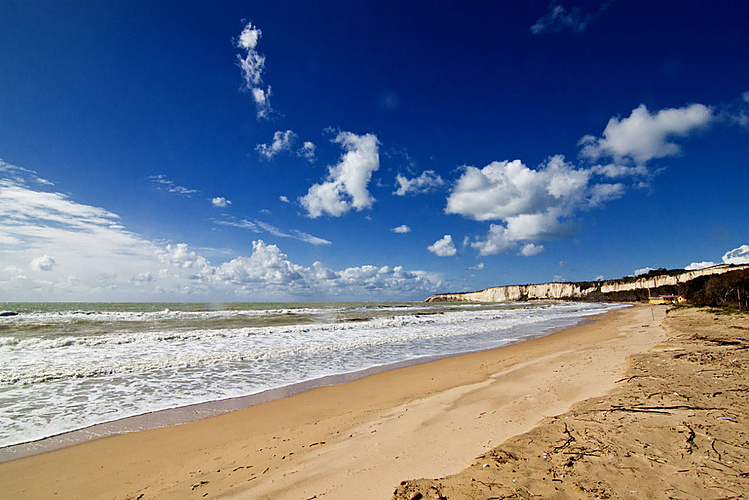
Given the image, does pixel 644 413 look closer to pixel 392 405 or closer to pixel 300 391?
pixel 392 405

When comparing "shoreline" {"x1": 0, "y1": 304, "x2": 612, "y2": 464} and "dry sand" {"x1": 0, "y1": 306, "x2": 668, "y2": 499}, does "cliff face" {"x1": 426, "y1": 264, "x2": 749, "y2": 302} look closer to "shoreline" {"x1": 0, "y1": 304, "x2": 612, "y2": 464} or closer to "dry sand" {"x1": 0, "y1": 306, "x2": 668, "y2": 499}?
"dry sand" {"x1": 0, "y1": 306, "x2": 668, "y2": 499}

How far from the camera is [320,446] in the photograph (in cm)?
441

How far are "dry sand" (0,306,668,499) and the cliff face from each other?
9544 cm

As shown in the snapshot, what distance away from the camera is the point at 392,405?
20.4 feet

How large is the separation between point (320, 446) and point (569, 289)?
148893mm

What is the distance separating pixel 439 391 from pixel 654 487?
455cm

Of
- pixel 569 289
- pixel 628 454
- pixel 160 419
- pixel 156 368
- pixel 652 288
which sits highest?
pixel 569 289

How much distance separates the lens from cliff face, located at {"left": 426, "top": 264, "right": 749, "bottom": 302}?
82.4 meters

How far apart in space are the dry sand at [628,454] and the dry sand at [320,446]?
88 mm

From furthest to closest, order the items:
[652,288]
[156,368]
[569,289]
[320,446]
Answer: [569,289] < [652,288] < [156,368] < [320,446]

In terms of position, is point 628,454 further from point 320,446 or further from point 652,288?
point 652,288

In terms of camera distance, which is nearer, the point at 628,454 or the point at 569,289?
the point at 628,454

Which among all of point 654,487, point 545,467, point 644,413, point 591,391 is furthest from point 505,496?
point 591,391

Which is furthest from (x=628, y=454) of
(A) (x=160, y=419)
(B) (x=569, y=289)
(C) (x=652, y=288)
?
(B) (x=569, y=289)
